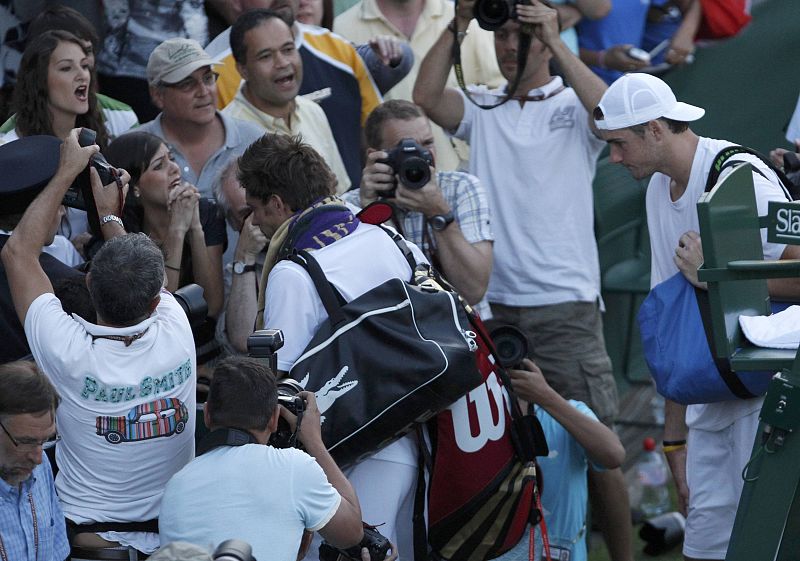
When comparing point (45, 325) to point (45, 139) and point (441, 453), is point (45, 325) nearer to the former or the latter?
point (45, 139)

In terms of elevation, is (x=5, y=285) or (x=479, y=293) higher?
(x=5, y=285)

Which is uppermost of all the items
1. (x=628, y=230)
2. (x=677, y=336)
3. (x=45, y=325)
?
(x=45, y=325)

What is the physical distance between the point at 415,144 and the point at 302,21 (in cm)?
189

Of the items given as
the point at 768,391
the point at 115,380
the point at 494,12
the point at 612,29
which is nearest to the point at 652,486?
the point at 612,29

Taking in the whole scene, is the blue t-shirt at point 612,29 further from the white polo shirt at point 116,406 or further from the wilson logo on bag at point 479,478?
the white polo shirt at point 116,406

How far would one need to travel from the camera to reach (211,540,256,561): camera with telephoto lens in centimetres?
206

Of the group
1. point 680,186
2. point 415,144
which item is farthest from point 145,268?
point 680,186

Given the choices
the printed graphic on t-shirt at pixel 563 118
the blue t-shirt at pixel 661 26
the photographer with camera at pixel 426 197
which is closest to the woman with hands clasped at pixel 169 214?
the photographer with camera at pixel 426 197

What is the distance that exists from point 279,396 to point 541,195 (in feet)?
7.26

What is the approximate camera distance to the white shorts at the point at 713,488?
3994mm

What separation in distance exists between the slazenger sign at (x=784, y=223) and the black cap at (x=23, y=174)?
1.99 m

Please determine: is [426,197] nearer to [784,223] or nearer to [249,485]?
[784,223]

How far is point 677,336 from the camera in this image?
3877 mm

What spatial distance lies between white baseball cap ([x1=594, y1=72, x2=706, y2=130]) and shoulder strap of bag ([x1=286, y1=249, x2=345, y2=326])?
3.61 feet
